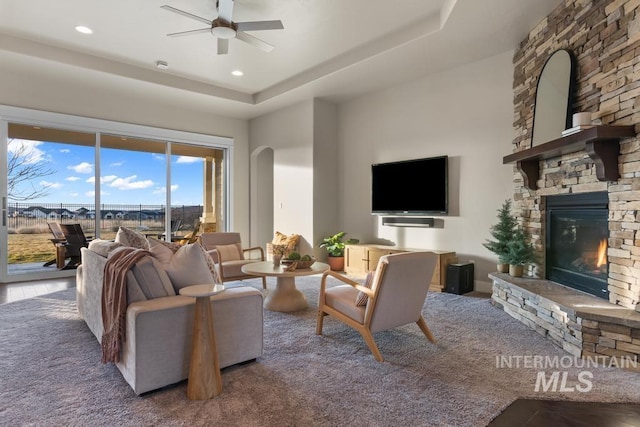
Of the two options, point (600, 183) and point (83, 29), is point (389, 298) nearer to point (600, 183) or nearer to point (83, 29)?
point (600, 183)

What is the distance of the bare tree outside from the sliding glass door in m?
0.01

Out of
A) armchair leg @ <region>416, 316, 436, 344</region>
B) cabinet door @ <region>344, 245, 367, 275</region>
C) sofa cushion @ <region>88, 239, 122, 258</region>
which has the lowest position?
armchair leg @ <region>416, 316, 436, 344</region>

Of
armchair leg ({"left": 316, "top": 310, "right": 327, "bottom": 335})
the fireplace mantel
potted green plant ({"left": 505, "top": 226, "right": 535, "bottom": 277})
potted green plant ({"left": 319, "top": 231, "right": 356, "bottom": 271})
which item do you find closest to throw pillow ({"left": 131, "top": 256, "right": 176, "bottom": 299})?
armchair leg ({"left": 316, "top": 310, "right": 327, "bottom": 335})

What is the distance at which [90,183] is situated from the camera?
19.0ft

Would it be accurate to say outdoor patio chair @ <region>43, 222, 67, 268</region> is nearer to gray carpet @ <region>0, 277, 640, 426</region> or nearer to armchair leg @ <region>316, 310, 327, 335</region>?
gray carpet @ <region>0, 277, 640, 426</region>

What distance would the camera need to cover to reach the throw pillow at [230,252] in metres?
4.71

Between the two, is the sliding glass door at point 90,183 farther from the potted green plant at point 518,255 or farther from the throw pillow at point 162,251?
the potted green plant at point 518,255

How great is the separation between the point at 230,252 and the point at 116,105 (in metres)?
3.41

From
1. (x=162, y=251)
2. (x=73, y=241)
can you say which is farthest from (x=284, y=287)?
(x=73, y=241)

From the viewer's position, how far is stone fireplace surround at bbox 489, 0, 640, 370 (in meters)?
2.52

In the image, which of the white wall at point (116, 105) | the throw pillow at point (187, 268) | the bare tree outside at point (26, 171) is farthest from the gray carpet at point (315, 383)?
the white wall at point (116, 105)

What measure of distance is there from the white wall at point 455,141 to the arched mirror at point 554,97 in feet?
2.36

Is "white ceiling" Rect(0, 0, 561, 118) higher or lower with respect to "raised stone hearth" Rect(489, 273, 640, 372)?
higher

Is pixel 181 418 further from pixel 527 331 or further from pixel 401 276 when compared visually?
pixel 527 331
